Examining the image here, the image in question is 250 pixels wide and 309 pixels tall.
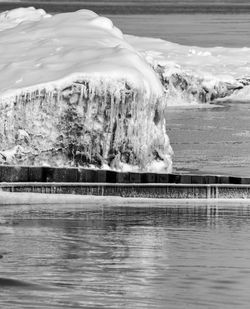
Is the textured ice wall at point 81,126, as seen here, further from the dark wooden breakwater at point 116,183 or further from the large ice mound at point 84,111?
the dark wooden breakwater at point 116,183

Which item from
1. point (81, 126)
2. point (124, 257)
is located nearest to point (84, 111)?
point (81, 126)

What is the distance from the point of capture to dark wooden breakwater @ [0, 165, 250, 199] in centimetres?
2664

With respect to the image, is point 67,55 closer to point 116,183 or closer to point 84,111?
point 84,111

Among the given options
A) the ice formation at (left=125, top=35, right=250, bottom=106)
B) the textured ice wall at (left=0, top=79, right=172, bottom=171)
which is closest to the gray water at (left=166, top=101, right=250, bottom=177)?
the ice formation at (left=125, top=35, right=250, bottom=106)

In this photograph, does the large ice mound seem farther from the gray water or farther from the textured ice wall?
the gray water

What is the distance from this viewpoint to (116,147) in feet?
101

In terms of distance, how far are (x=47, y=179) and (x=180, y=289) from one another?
1072cm

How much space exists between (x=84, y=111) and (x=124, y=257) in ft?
37.6

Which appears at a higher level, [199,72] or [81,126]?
[199,72]

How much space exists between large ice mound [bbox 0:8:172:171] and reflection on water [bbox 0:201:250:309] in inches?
178

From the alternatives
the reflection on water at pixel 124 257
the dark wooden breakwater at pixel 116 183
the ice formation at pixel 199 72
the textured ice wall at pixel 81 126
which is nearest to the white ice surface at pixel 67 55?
the textured ice wall at pixel 81 126

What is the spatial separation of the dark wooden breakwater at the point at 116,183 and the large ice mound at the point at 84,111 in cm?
225

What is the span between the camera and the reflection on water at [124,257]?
15977mm

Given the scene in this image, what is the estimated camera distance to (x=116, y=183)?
27078mm
